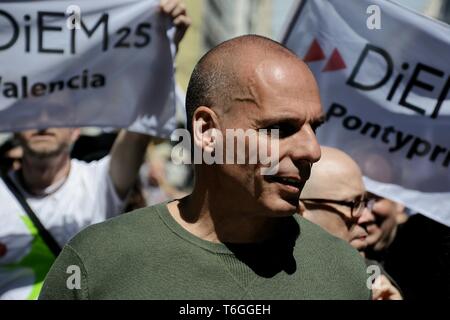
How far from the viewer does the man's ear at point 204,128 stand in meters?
2.15

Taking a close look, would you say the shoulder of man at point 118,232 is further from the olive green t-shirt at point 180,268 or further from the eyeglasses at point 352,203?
the eyeglasses at point 352,203

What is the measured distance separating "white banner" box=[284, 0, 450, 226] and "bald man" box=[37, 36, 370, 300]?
1.53 m

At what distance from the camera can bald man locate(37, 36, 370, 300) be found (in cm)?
202

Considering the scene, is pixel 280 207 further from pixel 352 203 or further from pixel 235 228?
pixel 352 203

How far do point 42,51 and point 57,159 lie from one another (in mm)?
582

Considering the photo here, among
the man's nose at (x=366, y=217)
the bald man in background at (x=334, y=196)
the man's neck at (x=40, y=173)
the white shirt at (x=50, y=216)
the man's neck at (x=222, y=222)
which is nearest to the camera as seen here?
the man's neck at (x=222, y=222)

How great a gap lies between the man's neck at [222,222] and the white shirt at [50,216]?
5.04 feet

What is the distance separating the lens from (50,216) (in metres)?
3.69

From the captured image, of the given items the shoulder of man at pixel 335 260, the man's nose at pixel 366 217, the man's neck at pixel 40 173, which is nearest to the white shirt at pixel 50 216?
Result: the man's neck at pixel 40 173

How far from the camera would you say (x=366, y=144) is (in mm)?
3701

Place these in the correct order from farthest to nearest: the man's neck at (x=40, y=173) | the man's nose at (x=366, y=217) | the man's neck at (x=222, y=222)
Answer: the man's neck at (x=40, y=173) → the man's nose at (x=366, y=217) → the man's neck at (x=222, y=222)

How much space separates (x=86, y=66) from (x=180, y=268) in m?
1.97

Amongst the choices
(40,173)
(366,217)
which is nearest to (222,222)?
(366,217)
